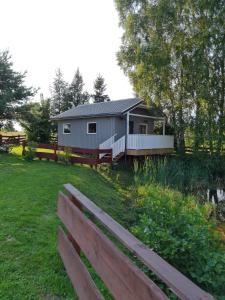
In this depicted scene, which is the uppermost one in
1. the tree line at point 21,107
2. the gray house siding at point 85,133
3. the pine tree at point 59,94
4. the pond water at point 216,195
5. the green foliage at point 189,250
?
the pine tree at point 59,94

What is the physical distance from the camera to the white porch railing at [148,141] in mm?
15047

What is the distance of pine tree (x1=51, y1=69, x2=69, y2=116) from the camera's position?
42.2 metres

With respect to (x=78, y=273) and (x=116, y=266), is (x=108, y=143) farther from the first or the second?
(x=116, y=266)

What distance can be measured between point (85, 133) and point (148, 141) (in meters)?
4.62

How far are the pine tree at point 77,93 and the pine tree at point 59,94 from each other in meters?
0.71

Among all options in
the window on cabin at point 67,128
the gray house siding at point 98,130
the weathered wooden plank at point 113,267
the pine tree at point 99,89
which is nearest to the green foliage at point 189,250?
the weathered wooden plank at point 113,267

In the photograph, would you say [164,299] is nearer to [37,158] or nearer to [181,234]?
[181,234]

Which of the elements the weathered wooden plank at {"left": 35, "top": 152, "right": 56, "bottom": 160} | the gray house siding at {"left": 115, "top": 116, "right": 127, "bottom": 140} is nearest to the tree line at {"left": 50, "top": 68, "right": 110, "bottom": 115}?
the gray house siding at {"left": 115, "top": 116, "right": 127, "bottom": 140}

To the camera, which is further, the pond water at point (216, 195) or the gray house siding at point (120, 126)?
the gray house siding at point (120, 126)

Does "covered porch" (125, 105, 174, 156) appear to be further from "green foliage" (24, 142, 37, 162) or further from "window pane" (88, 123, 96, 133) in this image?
"green foliage" (24, 142, 37, 162)

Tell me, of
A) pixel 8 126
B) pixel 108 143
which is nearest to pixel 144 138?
pixel 108 143

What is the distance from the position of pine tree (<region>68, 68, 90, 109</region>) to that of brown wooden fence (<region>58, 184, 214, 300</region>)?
40.8m

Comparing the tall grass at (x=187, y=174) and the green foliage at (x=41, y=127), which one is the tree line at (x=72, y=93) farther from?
the tall grass at (x=187, y=174)

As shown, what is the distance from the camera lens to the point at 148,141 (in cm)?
1577
